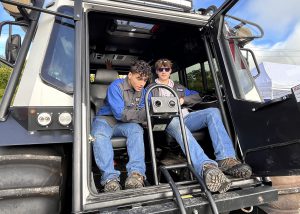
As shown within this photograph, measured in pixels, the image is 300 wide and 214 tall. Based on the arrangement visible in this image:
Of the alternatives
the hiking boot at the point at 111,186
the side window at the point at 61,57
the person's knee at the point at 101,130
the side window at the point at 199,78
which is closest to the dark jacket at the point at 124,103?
the person's knee at the point at 101,130

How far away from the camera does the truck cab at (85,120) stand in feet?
5.98

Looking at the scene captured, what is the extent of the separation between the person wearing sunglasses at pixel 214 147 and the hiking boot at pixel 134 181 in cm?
48

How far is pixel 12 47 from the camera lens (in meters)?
2.29

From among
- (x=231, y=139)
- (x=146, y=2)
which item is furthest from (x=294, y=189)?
(x=146, y=2)

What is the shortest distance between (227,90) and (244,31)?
0.70 meters

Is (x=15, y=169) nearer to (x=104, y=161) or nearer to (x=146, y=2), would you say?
(x=104, y=161)

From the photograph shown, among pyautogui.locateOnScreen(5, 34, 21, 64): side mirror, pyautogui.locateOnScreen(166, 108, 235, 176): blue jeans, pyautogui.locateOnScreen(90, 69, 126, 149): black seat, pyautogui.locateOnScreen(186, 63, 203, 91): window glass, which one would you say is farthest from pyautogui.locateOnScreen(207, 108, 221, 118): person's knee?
pyautogui.locateOnScreen(5, 34, 21, 64): side mirror

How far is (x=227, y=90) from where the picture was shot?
2713 mm

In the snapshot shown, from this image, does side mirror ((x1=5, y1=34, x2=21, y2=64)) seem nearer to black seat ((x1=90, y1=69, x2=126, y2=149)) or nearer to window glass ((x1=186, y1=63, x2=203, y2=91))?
black seat ((x1=90, y1=69, x2=126, y2=149))

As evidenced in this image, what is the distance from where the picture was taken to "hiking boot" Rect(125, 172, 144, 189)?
6.82 ft

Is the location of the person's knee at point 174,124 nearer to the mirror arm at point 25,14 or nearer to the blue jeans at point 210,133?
the blue jeans at point 210,133

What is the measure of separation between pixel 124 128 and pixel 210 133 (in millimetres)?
834

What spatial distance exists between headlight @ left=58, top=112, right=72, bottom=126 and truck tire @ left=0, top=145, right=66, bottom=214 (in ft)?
0.82

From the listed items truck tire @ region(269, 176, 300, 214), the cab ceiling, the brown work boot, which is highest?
the cab ceiling
